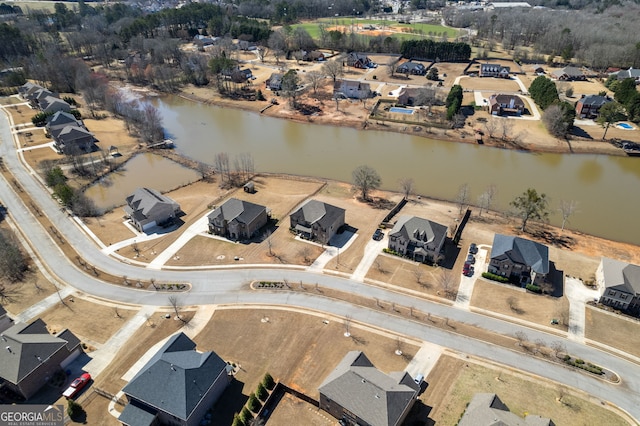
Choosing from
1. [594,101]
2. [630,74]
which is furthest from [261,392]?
[630,74]

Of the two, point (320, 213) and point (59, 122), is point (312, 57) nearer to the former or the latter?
point (59, 122)

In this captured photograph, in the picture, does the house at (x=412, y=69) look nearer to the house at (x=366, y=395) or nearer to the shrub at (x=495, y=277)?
the shrub at (x=495, y=277)

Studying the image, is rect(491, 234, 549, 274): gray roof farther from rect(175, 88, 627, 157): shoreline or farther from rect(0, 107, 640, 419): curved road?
rect(175, 88, 627, 157): shoreline

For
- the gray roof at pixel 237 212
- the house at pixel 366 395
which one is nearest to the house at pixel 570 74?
the gray roof at pixel 237 212

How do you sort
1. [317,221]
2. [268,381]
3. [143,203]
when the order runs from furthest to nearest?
1. [143,203]
2. [317,221]
3. [268,381]

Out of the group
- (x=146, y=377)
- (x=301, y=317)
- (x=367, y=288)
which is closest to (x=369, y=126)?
(x=367, y=288)

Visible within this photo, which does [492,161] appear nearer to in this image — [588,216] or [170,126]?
[588,216]
